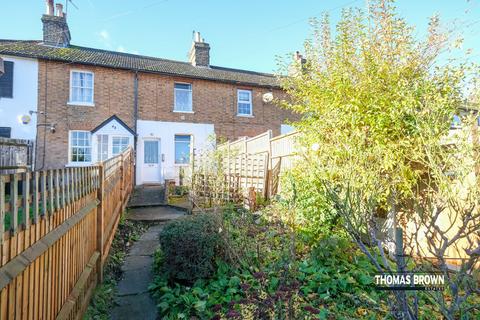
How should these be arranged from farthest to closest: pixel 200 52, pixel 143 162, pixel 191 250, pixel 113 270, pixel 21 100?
pixel 200 52
pixel 143 162
pixel 21 100
pixel 113 270
pixel 191 250

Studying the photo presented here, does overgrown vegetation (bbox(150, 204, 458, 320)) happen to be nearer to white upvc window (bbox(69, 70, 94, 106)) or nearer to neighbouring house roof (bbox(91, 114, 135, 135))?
neighbouring house roof (bbox(91, 114, 135, 135))

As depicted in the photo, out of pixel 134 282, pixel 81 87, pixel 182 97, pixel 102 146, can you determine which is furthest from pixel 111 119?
pixel 134 282

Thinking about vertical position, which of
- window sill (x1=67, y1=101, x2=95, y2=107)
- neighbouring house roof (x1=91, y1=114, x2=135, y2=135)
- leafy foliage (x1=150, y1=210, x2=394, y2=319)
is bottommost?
leafy foliage (x1=150, y1=210, x2=394, y2=319)

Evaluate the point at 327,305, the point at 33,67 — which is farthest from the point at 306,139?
the point at 33,67

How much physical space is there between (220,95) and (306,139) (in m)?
9.11

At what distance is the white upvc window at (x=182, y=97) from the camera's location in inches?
527

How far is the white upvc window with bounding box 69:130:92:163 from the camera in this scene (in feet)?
37.5

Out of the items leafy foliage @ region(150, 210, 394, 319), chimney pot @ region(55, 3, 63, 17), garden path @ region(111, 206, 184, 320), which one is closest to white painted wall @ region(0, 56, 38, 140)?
chimney pot @ region(55, 3, 63, 17)

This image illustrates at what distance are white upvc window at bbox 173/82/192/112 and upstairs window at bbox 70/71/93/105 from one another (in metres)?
3.71

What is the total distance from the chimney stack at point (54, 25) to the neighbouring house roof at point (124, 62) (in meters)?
0.37

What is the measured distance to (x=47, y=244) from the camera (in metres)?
1.86

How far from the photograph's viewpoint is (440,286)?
1851 millimetres

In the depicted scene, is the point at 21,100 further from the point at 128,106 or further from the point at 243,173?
the point at 243,173

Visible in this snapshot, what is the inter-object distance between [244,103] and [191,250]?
1215cm
